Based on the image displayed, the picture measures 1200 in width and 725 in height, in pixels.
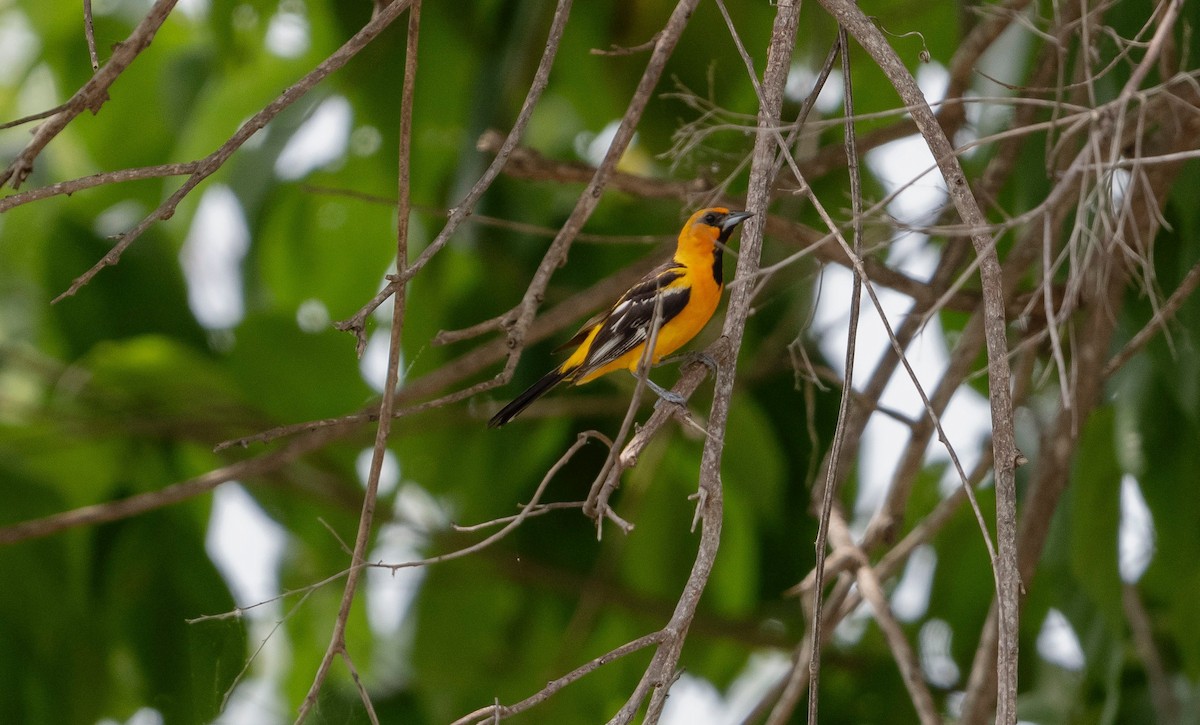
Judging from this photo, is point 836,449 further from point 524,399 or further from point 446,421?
point 446,421

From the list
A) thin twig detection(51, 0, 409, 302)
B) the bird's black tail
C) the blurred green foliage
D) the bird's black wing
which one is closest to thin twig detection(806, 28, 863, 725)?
thin twig detection(51, 0, 409, 302)

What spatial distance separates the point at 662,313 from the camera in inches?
160

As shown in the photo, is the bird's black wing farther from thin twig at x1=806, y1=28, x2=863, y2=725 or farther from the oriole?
thin twig at x1=806, y1=28, x2=863, y2=725

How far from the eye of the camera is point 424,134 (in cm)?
641

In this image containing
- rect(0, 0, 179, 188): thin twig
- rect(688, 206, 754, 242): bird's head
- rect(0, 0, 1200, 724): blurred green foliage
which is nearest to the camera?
rect(0, 0, 179, 188): thin twig

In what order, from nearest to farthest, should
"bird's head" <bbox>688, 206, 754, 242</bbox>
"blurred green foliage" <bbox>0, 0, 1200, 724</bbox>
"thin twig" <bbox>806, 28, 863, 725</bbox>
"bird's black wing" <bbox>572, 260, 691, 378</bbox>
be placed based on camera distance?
"thin twig" <bbox>806, 28, 863, 725</bbox> < "bird's black wing" <bbox>572, 260, 691, 378</bbox> < "bird's head" <bbox>688, 206, 754, 242</bbox> < "blurred green foliage" <bbox>0, 0, 1200, 724</bbox>

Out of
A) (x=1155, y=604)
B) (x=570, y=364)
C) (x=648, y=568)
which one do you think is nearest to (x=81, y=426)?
(x=570, y=364)

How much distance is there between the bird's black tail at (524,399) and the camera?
4.20m

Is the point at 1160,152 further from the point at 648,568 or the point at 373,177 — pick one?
the point at 373,177

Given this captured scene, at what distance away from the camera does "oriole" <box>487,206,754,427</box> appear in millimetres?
4160

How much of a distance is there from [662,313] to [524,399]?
1.84 ft

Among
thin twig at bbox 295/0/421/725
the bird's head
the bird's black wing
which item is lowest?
thin twig at bbox 295/0/421/725

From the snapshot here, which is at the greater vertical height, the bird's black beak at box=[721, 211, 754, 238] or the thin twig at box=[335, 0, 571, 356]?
the bird's black beak at box=[721, 211, 754, 238]

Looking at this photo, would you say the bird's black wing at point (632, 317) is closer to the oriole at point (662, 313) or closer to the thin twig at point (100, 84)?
the oriole at point (662, 313)
